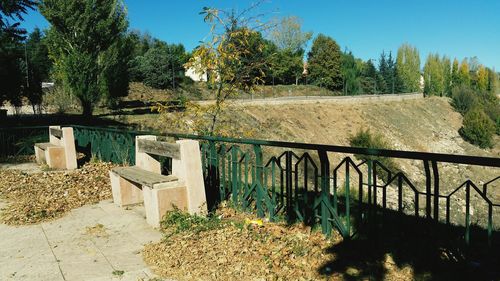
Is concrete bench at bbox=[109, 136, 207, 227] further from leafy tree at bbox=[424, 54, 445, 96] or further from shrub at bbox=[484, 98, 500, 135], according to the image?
leafy tree at bbox=[424, 54, 445, 96]

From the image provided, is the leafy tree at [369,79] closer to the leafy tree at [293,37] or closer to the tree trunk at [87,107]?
the leafy tree at [293,37]

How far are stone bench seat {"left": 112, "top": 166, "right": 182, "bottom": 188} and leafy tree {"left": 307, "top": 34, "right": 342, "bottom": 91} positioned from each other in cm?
5768

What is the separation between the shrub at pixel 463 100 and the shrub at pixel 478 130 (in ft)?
38.9

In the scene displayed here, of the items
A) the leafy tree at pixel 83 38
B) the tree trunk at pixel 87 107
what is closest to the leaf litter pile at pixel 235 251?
the leafy tree at pixel 83 38

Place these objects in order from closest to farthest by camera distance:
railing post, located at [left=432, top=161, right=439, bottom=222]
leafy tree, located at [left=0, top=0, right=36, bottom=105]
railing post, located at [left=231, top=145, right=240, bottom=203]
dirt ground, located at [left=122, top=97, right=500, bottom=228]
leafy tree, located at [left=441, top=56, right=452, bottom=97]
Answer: railing post, located at [left=432, top=161, right=439, bottom=222]
railing post, located at [left=231, top=145, right=240, bottom=203]
leafy tree, located at [left=0, top=0, right=36, bottom=105]
dirt ground, located at [left=122, top=97, right=500, bottom=228]
leafy tree, located at [left=441, top=56, right=452, bottom=97]

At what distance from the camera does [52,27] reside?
22.7 metres

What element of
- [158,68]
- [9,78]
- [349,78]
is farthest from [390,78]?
[9,78]

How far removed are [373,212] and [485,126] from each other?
49151 mm

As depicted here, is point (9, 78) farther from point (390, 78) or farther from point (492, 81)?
point (492, 81)

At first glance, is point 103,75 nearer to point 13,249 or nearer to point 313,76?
point 13,249

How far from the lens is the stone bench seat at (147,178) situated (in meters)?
5.14

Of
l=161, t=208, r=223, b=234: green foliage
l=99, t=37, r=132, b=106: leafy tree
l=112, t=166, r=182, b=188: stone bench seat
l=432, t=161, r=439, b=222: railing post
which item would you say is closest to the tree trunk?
l=99, t=37, r=132, b=106: leafy tree

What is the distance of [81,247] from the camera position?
15.2ft

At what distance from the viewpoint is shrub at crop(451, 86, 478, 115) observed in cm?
6009
